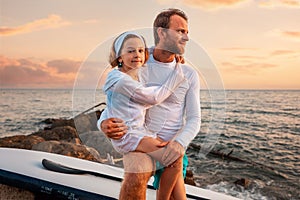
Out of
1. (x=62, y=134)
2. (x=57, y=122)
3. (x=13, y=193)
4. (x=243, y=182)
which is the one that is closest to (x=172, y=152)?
(x=13, y=193)

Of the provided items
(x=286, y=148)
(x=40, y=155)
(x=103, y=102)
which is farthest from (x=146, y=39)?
(x=286, y=148)

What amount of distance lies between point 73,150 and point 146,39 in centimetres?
279

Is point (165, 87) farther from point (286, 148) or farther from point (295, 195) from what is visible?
point (286, 148)

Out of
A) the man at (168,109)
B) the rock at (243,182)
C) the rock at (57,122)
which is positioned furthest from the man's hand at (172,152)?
the rock at (57,122)

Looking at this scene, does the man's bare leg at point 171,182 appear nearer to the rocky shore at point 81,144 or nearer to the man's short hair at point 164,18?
the rocky shore at point 81,144

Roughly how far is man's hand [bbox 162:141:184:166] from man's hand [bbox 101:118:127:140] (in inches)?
5.2

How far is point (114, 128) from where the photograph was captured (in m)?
1.26

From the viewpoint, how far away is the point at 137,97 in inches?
47.2

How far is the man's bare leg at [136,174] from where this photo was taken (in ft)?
4.25

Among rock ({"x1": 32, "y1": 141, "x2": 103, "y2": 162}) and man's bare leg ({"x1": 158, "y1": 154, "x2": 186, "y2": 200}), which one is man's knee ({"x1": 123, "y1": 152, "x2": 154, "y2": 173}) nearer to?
man's bare leg ({"x1": 158, "y1": 154, "x2": 186, "y2": 200})

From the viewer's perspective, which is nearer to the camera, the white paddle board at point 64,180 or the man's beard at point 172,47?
the man's beard at point 172,47

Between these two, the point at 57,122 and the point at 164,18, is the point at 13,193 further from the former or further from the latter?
the point at 57,122

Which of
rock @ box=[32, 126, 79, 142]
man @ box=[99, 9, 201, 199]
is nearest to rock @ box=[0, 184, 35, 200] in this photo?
man @ box=[99, 9, 201, 199]

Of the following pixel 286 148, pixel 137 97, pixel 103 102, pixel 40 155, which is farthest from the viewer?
pixel 286 148
